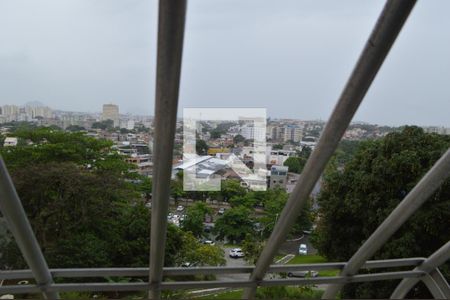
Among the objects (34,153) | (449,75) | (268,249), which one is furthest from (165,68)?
(34,153)

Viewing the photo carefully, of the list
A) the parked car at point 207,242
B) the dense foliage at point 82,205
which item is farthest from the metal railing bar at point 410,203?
the parked car at point 207,242

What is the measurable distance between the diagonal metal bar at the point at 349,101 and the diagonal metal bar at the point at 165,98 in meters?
0.66

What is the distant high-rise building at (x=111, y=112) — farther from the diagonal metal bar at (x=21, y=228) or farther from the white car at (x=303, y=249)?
the white car at (x=303, y=249)

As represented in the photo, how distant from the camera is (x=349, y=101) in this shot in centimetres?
165

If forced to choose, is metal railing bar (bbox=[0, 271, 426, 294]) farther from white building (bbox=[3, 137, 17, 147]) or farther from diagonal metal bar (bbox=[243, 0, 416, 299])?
white building (bbox=[3, 137, 17, 147])

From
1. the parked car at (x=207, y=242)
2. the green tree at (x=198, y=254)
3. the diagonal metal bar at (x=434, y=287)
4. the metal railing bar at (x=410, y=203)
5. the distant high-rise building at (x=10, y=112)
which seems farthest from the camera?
the parked car at (x=207, y=242)

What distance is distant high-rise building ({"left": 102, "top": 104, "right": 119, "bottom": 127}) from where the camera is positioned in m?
6.46

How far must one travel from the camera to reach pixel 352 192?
795 cm

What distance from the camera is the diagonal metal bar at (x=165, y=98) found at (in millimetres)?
1276

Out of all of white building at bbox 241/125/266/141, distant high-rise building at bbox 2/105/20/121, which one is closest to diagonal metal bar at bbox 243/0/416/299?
white building at bbox 241/125/266/141

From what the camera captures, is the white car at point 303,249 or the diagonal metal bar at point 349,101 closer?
the diagonal metal bar at point 349,101

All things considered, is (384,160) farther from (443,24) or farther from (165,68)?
(165,68)

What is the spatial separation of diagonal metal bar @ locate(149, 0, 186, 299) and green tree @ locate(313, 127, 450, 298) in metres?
6.02

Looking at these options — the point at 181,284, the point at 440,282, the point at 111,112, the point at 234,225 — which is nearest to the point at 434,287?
the point at 440,282
